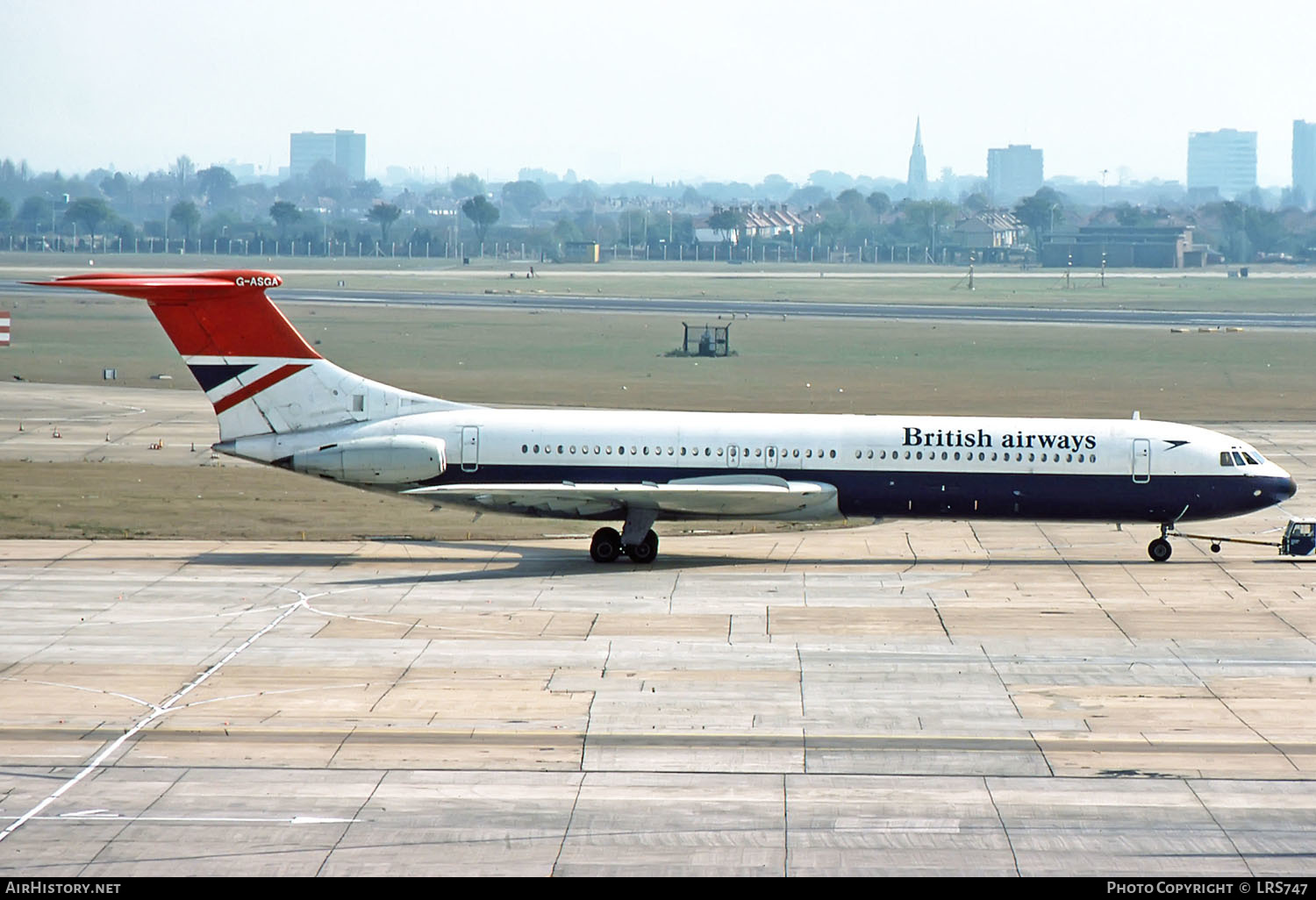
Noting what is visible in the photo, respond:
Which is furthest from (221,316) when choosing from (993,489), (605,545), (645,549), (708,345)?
(708,345)

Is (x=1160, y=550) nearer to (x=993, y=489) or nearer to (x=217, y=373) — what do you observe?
(x=993, y=489)

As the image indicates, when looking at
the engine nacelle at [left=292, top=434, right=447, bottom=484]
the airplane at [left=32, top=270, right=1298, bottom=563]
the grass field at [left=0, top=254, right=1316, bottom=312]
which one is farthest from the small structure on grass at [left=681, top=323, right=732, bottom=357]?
the engine nacelle at [left=292, top=434, right=447, bottom=484]

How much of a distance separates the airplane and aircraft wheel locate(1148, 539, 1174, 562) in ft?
2.96

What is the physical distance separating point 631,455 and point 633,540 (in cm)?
206

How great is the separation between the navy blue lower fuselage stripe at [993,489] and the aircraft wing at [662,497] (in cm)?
20

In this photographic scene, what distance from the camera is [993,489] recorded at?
3875 centimetres

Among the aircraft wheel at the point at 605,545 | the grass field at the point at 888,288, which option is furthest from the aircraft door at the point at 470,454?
the grass field at the point at 888,288

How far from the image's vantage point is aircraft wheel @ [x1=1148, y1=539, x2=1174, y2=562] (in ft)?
129

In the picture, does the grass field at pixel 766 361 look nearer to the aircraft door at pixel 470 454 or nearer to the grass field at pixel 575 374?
the grass field at pixel 575 374

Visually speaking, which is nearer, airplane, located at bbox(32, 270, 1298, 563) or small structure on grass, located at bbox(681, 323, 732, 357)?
airplane, located at bbox(32, 270, 1298, 563)

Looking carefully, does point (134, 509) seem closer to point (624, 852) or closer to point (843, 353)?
point (624, 852)

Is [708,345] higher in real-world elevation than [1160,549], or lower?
higher

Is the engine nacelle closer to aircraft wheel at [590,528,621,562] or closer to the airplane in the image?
the airplane

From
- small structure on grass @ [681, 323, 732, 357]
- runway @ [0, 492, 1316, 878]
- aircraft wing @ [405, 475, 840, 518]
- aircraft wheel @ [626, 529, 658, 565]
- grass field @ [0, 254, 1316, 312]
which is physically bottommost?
runway @ [0, 492, 1316, 878]
